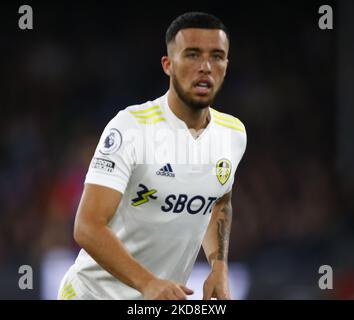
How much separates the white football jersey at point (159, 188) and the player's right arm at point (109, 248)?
24 cm

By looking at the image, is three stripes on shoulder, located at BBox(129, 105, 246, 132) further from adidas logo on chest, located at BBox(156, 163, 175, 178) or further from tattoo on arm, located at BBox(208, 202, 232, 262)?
tattoo on arm, located at BBox(208, 202, 232, 262)

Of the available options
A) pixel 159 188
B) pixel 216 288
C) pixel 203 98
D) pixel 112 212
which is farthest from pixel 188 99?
pixel 216 288

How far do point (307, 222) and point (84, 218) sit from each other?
6206 millimetres

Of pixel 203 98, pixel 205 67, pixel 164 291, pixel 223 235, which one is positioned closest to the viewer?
pixel 164 291

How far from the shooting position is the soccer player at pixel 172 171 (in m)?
4.23

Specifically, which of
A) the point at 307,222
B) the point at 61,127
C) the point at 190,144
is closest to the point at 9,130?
the point at 61,127

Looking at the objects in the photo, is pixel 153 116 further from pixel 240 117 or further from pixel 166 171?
pixel 240 117

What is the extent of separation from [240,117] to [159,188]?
6.42 m

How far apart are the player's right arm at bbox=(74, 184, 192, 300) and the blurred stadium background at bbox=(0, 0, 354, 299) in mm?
4323

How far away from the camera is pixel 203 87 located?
430 cm

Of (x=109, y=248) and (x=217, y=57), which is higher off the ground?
(x=217, y=57)
